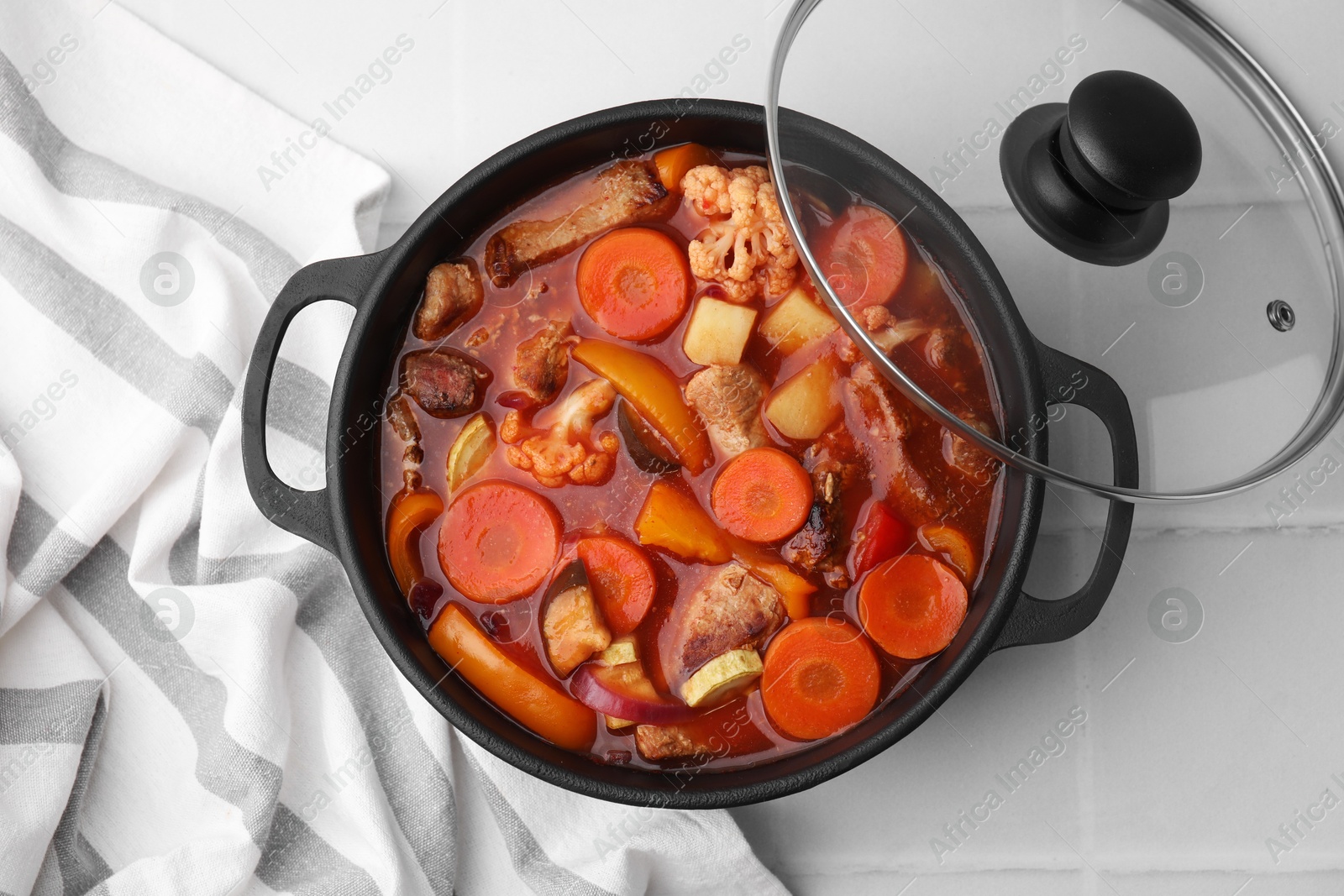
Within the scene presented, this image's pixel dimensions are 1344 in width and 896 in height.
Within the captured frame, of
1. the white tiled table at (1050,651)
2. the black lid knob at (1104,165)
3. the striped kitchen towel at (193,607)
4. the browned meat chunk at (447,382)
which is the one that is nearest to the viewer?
the black lid knob at (1104,165)

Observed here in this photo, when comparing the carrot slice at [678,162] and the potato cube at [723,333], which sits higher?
the carrot slice at [678,162]

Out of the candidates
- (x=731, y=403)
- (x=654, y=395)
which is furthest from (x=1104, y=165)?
(x=654, y=395)

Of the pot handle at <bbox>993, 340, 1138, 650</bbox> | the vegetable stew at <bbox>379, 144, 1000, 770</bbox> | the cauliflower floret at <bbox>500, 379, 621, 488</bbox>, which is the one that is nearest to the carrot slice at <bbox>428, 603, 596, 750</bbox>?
the vegetable stew at <bbox>379, 144, 1000, 770</bbox>

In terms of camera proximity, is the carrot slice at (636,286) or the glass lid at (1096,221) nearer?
the glass lid at (1096,221)

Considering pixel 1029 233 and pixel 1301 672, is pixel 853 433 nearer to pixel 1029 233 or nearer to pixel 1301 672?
pixel 1029 233

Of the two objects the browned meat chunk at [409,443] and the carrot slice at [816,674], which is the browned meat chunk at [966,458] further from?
the browned meat chunk at [409,443]

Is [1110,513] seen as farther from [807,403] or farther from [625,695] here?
[625,695]

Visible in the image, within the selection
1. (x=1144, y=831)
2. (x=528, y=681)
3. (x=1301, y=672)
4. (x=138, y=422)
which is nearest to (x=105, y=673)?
(x=138, y=422)

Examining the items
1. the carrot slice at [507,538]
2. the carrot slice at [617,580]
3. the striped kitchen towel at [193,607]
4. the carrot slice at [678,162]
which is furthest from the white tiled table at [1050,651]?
the carrot slice at [507,538]
